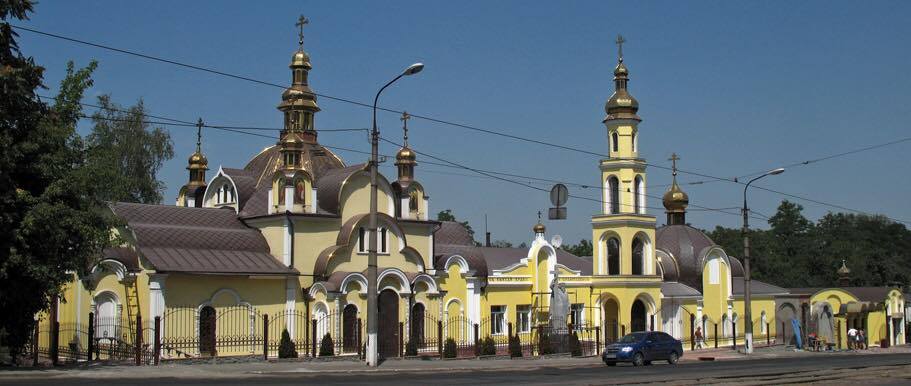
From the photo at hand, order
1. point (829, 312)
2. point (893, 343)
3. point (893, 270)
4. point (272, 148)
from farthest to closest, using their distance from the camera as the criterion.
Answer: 1. point (893, 270)
2. point (893, 343)
3. point (829, 312)
4. point (272, 148)

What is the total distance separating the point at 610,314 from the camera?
2046 inches

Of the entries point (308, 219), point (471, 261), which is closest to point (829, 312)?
point (471, 261)

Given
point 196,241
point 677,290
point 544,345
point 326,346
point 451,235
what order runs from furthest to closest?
point 677,290 → point 451,235 → point 544,345 → point 196,241 → point 326,346

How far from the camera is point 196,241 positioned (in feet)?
118

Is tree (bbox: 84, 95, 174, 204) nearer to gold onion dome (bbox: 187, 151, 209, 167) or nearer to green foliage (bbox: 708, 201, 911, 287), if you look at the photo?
gold onion dome (bbox: 187, 151, 209, 167)

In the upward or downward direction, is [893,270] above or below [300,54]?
below

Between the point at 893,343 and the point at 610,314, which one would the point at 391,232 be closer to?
the point at 610,314

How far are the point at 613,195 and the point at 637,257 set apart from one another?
339cm

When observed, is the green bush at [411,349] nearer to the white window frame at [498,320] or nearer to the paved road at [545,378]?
the paved road at [545,378]

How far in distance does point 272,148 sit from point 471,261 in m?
9.48

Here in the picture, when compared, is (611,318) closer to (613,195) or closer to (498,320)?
(613,195)

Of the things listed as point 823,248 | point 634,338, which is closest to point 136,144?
point 634,338

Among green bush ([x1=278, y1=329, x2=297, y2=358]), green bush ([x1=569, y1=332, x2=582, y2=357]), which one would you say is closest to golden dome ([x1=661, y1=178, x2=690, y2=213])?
green bush ([x1=569, y1=332, x2=582, y2=357])

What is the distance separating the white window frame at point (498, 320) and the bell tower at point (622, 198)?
6772 mm
